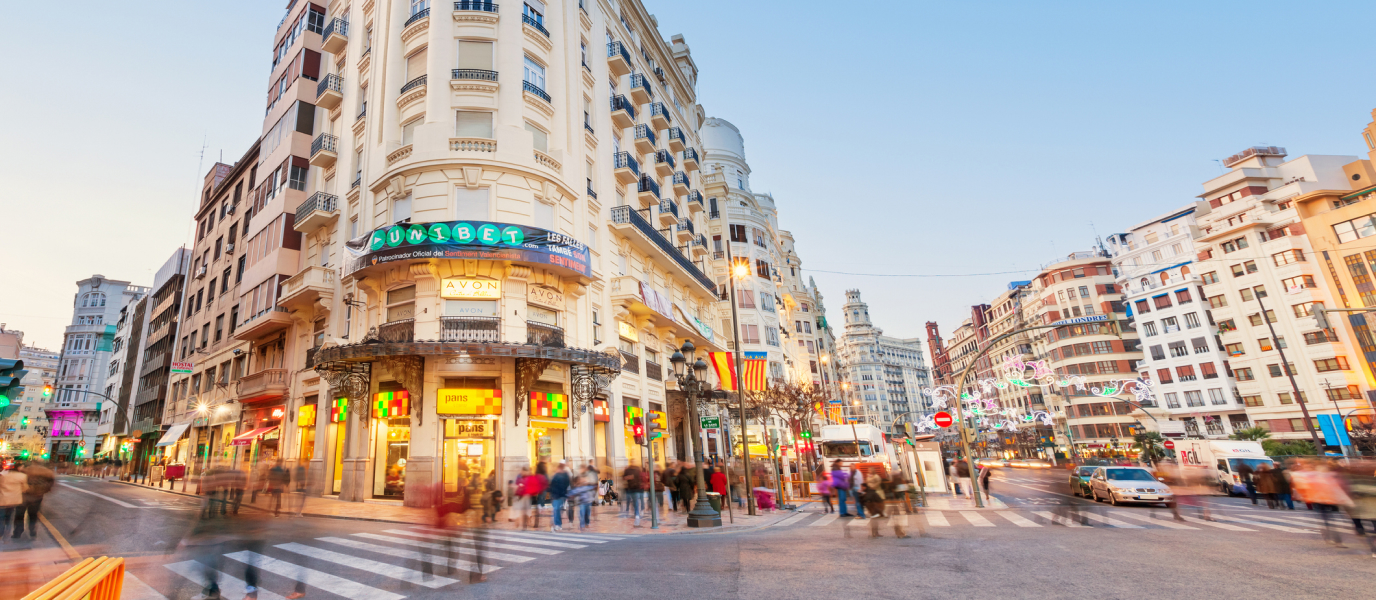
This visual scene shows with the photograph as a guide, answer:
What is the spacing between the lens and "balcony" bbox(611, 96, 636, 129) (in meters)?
31.9

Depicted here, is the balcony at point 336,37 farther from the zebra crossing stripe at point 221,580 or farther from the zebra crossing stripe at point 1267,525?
the zebra crossing stripe at point 1267,525

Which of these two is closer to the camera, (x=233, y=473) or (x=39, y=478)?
(x=233, y=473)

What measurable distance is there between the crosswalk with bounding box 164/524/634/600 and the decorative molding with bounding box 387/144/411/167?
49.8ft

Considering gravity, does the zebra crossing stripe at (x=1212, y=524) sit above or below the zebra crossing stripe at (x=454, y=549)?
below

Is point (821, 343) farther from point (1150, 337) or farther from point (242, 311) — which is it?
point (242, 311)

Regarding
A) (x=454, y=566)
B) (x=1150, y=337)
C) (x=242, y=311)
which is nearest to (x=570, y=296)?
(x=454, y=566)

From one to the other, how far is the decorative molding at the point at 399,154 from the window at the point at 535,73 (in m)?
5.91

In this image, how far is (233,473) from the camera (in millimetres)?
9156

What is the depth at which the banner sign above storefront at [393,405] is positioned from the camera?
20016 millimetres

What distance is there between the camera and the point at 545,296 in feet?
73.3

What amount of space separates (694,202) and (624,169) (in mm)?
12369

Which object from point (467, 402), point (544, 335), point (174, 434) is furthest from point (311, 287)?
point (174, 434)

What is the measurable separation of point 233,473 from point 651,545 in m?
7.17

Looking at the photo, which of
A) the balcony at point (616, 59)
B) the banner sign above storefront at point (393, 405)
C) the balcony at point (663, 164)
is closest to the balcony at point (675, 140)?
the balcony at point (663, 164)
